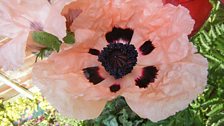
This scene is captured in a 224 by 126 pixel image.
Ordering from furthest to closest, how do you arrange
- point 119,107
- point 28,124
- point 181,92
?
point 28,124, point 119,107, point 181,92

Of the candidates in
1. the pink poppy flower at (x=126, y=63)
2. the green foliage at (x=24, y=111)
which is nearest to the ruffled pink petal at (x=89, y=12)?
the pink poppy flower at (x=126, y=63)

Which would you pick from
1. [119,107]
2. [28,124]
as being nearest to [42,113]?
[28,124]

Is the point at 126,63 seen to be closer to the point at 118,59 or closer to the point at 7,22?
the point at 118,59

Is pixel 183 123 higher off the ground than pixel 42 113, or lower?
lower

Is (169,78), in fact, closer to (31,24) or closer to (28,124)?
(31,24)

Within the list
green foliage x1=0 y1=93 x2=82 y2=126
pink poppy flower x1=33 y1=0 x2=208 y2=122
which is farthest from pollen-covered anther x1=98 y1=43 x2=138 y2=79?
green foliage x1=0 y1=93 x2=82 y2=126

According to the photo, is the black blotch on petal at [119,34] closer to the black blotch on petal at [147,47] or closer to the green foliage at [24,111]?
the black blotch on petal at [147,47]

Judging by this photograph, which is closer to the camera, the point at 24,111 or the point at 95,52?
the point at 95,52

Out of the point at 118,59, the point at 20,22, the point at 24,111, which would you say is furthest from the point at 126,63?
the point at 24,111
